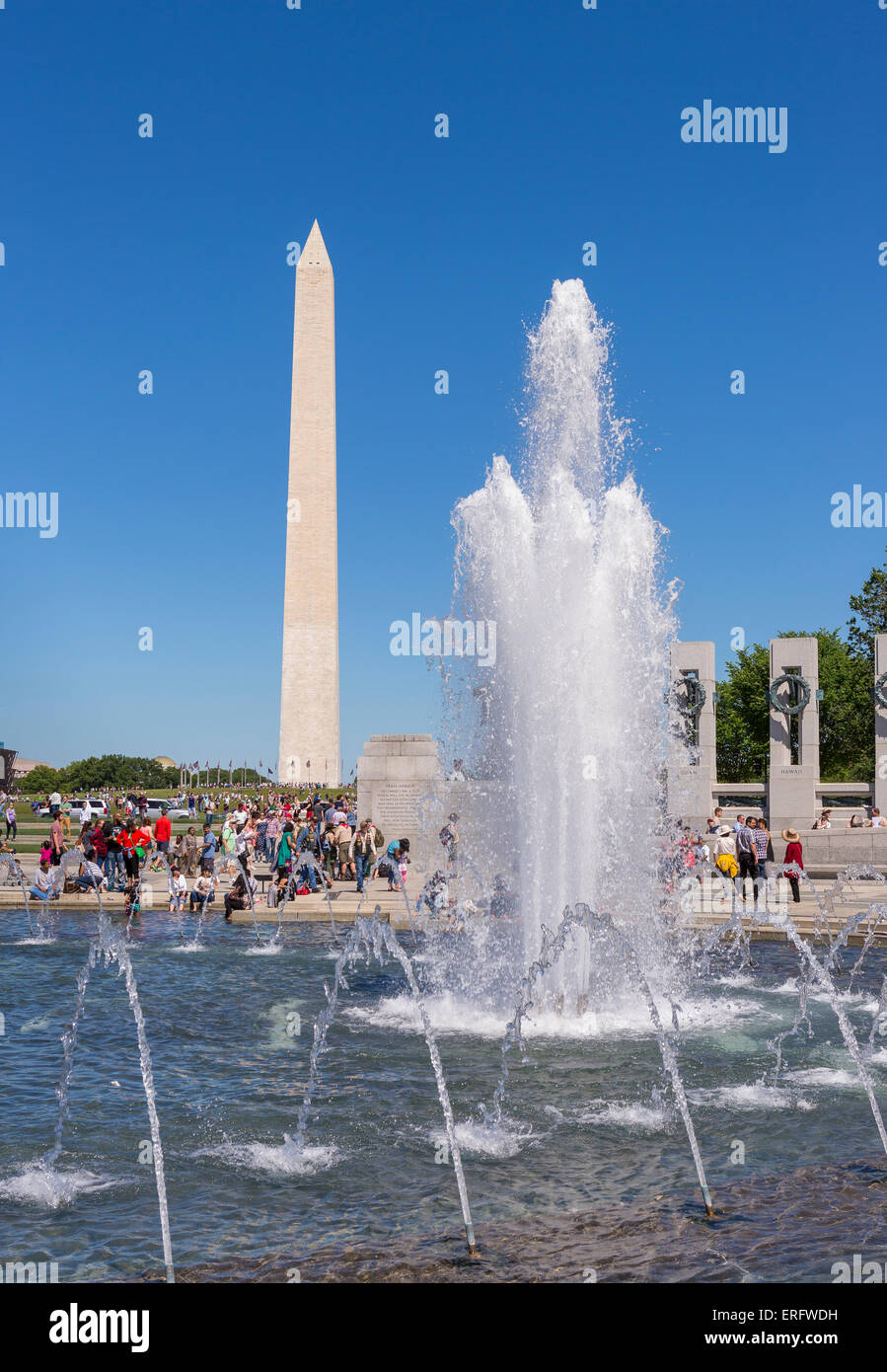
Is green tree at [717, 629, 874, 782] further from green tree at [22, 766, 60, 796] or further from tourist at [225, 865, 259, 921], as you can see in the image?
green tree at [22, 766, 60, 796]

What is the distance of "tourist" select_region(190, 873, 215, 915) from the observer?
58.6 ft

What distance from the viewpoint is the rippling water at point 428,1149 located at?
5508 mm

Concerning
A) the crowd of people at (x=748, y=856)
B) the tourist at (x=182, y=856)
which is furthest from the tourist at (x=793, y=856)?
the tourist at (x=182, y=856)

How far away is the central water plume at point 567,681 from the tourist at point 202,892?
254 inches

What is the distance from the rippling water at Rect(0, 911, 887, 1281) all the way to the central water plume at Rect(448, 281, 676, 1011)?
129cm

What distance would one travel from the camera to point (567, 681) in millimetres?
11727

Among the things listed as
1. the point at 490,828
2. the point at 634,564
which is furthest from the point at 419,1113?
the point at 634,564

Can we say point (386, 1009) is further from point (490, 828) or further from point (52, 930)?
point (52, 930)

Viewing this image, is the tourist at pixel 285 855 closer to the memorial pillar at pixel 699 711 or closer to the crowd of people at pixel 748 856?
the crowd of people at pixel 748 856

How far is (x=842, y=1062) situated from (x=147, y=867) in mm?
19230

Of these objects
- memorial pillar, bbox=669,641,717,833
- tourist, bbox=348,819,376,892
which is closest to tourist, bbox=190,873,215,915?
tourist, bbox=348,819,376,892

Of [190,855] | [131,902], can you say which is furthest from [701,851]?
[131,902]

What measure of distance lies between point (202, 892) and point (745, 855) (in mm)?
8107

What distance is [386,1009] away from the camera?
37.2 feet
